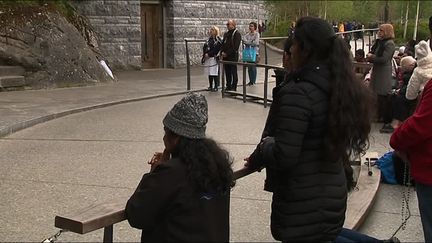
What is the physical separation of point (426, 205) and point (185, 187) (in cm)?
191

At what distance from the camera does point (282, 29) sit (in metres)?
37.2

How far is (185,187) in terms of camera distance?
113 inches

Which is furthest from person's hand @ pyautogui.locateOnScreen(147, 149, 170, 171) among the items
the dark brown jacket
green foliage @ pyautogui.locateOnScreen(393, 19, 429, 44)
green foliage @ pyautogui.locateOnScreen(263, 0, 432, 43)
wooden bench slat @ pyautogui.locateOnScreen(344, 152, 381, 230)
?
green foliage @ pyautogui.locateOnScreen(393, 19, 429, 44)

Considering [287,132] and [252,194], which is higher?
[287,132]

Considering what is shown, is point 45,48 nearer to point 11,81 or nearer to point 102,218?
point 11,81

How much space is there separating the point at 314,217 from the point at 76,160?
4546mm

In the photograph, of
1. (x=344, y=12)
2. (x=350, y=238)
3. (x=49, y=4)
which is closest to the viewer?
(x=350, y=238)

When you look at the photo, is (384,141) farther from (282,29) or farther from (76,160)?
(282,29)

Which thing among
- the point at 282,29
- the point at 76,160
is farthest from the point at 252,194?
the point at 282,29

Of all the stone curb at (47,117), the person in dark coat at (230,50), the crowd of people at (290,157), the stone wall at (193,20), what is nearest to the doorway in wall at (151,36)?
the stone wall at (193,20)

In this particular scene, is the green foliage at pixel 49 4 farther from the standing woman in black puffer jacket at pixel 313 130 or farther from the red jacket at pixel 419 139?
the standing woman in black puffer jacket at pixel 313 130

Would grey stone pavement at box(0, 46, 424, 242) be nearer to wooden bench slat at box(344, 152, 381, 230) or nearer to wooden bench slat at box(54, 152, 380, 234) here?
wooden bench slat at box(344, 152, 381, 230)

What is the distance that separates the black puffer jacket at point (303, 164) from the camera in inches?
121

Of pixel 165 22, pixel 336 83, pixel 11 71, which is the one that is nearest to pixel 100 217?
pixel 336 83
